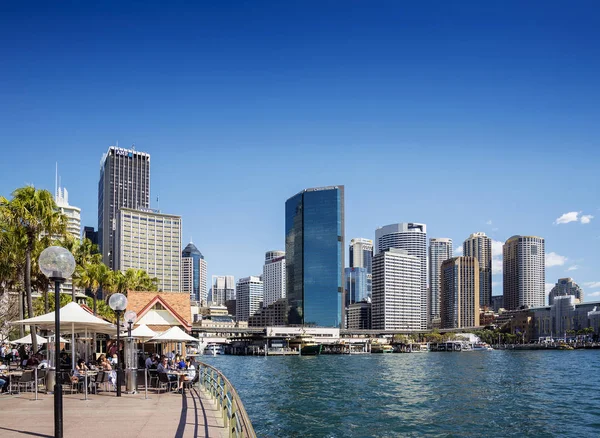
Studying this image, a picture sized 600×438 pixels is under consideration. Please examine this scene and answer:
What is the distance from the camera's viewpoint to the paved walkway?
15.8 m

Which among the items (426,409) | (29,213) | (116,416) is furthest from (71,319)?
(426,409)

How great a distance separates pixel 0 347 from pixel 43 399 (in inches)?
1251

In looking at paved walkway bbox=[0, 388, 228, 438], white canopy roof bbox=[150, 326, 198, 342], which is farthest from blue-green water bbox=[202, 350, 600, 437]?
paved walkway bbox=[0, 388, 228, 438]

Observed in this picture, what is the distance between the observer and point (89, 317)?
25.7 metres

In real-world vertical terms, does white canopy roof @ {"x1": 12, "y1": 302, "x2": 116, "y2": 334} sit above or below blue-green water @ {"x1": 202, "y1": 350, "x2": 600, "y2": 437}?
above

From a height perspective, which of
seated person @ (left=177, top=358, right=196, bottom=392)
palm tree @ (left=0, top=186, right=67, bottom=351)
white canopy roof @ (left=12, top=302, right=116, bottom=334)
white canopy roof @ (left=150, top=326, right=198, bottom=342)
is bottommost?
seated person @ (left=177, top=358, right=196, bottom=392)

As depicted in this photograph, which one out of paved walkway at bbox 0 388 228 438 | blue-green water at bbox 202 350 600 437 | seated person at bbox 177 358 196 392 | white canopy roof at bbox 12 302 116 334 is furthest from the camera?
blue-green water at bbox 202 350 600 437

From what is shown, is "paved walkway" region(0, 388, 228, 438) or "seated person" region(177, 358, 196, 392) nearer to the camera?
"paved walkway" region(0, 388, 228, 438)

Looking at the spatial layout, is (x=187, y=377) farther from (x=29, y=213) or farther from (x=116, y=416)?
(x=29, y=213)

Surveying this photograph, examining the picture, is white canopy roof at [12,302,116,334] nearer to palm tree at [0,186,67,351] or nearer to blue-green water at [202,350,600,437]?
blue-green water at [202,350,600,437]

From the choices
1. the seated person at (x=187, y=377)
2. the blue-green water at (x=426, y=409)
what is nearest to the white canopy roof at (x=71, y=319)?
the seated person at (x=187, y=377)

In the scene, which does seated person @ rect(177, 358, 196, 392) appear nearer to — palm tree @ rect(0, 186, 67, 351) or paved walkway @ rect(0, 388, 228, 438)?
paved walkway @ rect(0, 388, 228, 438)

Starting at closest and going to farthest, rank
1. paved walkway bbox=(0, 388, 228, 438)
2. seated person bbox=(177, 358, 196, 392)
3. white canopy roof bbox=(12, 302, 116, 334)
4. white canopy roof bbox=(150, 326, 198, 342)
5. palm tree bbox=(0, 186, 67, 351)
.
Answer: paved walkway bbox=(0, 388, 228, 438), white canopy roof bbox=(12, 302, 116, 334), seated person bbox=(177, 358, 196, 392), white canopy roof bbox=(150, 326, 198, 342), palm tree bbox=(0, 186, 67, 351)

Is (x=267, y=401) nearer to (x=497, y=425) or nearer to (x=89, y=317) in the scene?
(x=497, y=425)
